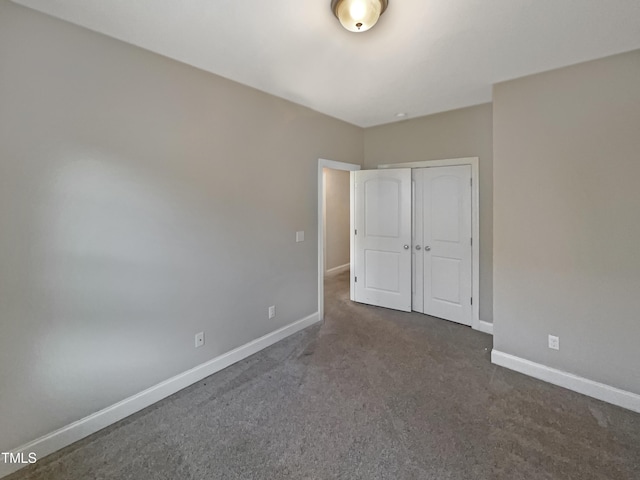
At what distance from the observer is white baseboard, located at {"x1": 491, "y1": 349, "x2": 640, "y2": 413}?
2.09 metres


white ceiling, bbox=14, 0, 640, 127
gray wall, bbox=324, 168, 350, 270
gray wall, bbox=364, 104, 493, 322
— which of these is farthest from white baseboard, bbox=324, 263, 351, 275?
white ceiling, bbox=14, 0, 640, 127

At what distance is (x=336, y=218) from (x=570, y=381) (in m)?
4.71

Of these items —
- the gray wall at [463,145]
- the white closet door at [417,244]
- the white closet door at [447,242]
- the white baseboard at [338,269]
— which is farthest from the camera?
the white baseboard at [338,269]

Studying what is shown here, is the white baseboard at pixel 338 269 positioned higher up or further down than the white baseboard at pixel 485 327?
higher up

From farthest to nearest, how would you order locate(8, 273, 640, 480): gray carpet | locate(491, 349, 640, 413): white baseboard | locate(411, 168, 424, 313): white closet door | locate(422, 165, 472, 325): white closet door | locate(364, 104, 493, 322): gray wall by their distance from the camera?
locate(411, 168, 424, 313): white closet door < locate(422, 165, 472, 325): white closet door < locate(364, 104, 493, 322): gray wall < locate(491, 349, 640, 413): white baseboard < locate(8, 273, 640, 480): gray carpet

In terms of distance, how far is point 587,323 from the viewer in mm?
2252

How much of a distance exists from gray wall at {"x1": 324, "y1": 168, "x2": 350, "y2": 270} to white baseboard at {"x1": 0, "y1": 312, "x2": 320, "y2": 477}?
3.38 metres

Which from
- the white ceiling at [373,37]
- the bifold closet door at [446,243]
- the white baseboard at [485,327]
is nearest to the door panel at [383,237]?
the bifold closet door at [446,243]

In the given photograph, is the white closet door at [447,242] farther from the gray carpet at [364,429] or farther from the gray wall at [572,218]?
the gray carpet at [364,429]

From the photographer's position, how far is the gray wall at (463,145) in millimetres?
3246

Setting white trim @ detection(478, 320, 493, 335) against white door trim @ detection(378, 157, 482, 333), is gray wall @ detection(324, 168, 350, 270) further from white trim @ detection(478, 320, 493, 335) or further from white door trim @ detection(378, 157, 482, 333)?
white trim @ detection(478, 320, 493, 335)

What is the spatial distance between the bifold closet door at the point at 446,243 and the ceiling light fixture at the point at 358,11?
2.36m

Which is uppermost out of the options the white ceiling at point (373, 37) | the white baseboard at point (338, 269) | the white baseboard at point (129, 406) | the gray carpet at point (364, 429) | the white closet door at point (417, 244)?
the white ceiling at point (373, 37)

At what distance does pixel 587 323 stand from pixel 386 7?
269cm
